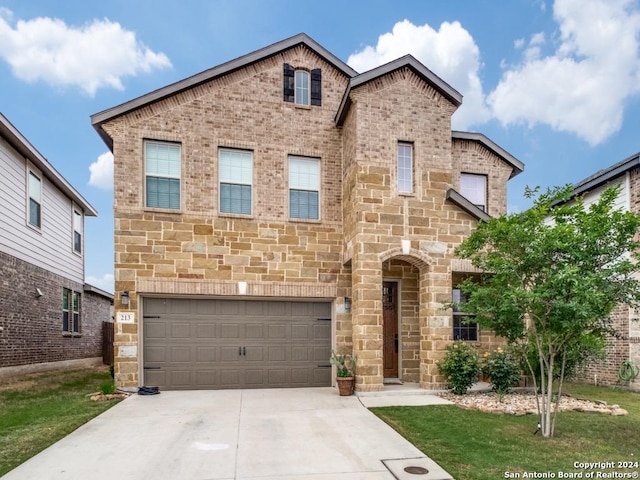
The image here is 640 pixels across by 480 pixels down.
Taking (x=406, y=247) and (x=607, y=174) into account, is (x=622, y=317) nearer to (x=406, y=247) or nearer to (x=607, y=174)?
(x=607, y=174)

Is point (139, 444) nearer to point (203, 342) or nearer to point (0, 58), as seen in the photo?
point (203, 342)

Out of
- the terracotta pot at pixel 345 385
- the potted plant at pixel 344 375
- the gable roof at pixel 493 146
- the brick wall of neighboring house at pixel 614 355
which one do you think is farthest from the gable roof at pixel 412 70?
the brick wall of neighboring house at pixel 614 355

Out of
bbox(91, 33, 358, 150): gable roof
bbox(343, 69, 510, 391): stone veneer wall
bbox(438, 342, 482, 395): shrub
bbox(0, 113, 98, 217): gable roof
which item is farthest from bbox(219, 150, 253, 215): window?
bbox(0, 113, 98, 217): gable roof

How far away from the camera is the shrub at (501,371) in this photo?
9180mm

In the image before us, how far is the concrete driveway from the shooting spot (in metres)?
4.63

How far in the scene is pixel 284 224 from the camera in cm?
1023

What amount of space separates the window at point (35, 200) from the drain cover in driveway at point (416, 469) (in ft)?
43.5

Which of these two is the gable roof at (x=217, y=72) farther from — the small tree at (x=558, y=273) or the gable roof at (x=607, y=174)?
the gable roof at (x=607, y=174)

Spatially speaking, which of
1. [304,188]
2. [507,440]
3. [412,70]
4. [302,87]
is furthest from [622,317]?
[302,87]

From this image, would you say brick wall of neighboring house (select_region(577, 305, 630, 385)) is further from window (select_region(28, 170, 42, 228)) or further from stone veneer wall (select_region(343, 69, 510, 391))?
window (select_region(28, 170, 42, 228))

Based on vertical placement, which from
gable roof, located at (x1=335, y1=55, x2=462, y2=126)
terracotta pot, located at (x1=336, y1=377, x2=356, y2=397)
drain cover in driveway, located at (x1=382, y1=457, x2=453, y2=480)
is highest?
gable roof, located at (x1=335, y1=55, x2=462, y2=126)

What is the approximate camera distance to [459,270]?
388 inches

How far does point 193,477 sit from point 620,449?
5465mm

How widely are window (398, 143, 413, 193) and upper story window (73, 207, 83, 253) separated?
13.9m
